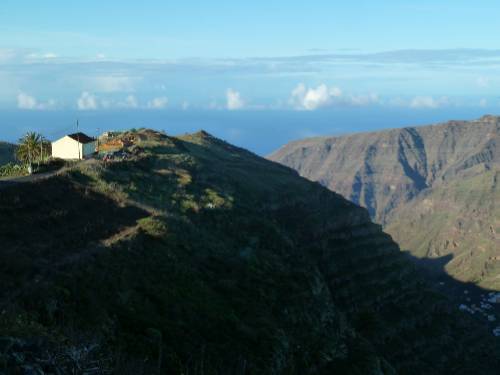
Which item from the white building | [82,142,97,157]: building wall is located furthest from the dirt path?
[82,142,97,157]: building wall

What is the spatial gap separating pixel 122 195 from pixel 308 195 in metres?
54.9

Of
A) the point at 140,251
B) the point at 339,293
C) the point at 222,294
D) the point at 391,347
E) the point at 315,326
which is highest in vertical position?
the point at 140,251

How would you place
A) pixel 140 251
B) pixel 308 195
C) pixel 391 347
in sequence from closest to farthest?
pixel 140 251, pixel 391 347, pixel 308 195

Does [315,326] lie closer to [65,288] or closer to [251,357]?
[251,357]

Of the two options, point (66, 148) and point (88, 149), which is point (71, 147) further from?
point (88, 149)

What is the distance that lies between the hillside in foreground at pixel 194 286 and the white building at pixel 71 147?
6.42 meters

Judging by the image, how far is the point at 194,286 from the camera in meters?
46.9

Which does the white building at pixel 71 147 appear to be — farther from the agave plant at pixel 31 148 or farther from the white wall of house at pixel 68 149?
the agave plant at pixel 31 148

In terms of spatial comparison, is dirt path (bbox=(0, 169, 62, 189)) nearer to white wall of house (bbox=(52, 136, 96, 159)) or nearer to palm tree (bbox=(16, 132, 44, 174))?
white wall of house (bbox=(52, 136, 96, 159))

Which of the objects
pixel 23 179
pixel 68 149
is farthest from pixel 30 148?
pixel 23 179

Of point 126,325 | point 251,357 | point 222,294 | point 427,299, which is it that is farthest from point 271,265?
point 427,299

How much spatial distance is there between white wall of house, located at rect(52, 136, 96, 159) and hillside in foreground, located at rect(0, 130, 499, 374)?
21.0ft

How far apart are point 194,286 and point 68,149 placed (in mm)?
38637

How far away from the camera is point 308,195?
367 feet
